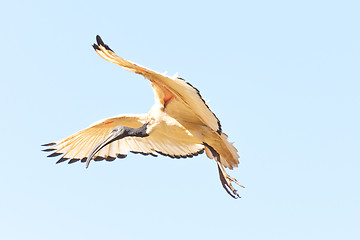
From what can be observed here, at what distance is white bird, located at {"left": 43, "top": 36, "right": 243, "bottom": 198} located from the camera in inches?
300

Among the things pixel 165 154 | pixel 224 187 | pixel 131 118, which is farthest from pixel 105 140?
pixel 224 187

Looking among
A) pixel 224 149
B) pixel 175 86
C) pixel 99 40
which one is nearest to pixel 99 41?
pixel 99 40

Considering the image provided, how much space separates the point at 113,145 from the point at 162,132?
1.67 meters

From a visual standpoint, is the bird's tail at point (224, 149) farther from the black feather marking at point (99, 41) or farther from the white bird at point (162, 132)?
the black feather marking at point (99, 41)

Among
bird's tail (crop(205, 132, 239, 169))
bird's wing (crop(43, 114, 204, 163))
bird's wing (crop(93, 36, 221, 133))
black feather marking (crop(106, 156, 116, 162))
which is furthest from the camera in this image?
black feather marking (crop(106, 156, 116, 162))

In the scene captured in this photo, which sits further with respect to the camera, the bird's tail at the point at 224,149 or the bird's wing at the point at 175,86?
the bird's tail at the point at 224,149

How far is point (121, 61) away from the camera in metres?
7.45

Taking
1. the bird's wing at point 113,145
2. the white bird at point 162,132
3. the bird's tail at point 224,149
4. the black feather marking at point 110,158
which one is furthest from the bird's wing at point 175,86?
the black feather marking at point 110,158

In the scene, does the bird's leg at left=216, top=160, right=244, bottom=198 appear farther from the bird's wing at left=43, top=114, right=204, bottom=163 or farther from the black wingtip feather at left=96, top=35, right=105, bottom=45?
the black wingtip feather at left=96, top=35, right=105, bottom=45

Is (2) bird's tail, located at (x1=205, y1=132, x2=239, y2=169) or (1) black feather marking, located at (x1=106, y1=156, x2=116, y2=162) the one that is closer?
(2) bird's tail, located at (x1=205, y1=132, x2=239, y2=169)

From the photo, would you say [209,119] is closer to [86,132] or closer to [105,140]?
[105,140]

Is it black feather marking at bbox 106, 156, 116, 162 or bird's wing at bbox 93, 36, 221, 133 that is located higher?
black feather marking at bbox 106, 156, 116, 162

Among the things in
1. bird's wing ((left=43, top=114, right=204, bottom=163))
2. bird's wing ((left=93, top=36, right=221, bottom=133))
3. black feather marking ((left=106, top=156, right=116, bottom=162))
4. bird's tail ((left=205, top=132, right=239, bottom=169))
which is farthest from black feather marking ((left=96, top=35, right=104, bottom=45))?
black feather marking ((left=106, top=156, right=116, bottom=162))

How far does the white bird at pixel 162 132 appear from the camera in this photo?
762 cm
